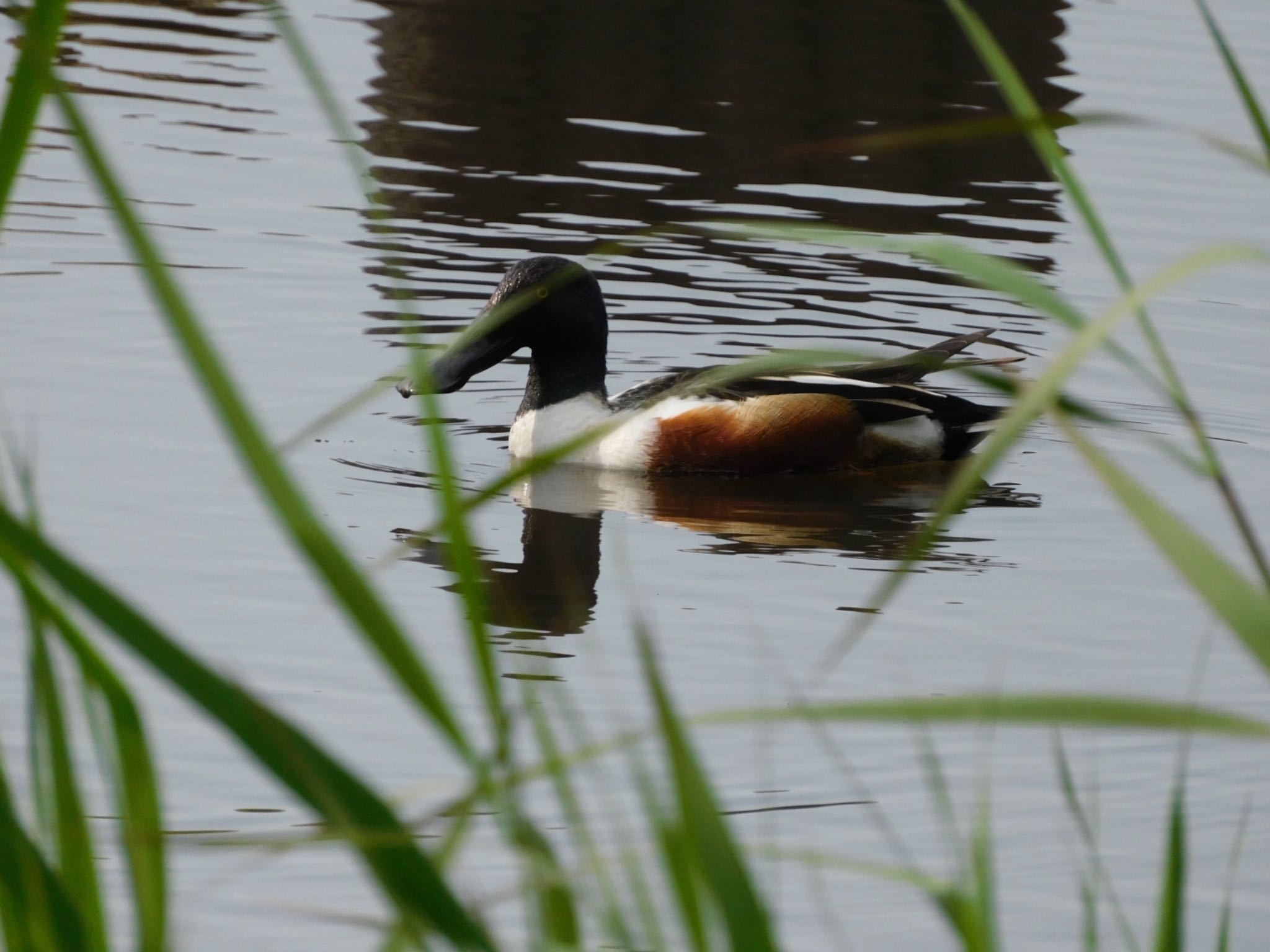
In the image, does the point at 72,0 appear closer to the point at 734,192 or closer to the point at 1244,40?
the point at 734,192

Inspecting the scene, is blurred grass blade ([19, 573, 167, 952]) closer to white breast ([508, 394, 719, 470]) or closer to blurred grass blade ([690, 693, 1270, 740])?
blurred grass blade ([690, 693, 1270, 740])

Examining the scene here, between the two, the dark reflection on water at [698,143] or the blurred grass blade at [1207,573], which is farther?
the dark reflection on water at [698,143]

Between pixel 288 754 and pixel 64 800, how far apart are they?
1.83 ft

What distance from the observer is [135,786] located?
6.48 feet

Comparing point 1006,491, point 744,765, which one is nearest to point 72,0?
point 1006,491

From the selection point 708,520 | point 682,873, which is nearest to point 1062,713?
point 682,873

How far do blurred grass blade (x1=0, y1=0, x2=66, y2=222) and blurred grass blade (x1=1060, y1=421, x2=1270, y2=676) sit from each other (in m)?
0.95

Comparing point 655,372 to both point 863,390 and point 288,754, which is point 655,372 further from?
point 288,754

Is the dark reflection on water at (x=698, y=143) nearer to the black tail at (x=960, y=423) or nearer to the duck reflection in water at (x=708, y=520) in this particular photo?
the black tail at (x=960, y=423)

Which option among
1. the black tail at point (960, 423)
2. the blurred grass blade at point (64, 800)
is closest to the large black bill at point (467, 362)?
the black tail at point (960, 423)

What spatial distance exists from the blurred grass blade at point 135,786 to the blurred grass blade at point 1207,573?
3.04 ft

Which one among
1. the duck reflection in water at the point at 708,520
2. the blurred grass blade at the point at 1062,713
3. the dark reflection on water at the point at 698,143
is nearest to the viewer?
the blurred grass blade at the point at 1062,713

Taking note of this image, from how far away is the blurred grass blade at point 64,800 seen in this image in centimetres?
202

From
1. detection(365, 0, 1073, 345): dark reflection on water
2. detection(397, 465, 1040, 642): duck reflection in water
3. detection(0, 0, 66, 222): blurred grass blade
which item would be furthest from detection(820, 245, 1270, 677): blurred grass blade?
detection(365, 0, 1073, 345): dark reflection on water
